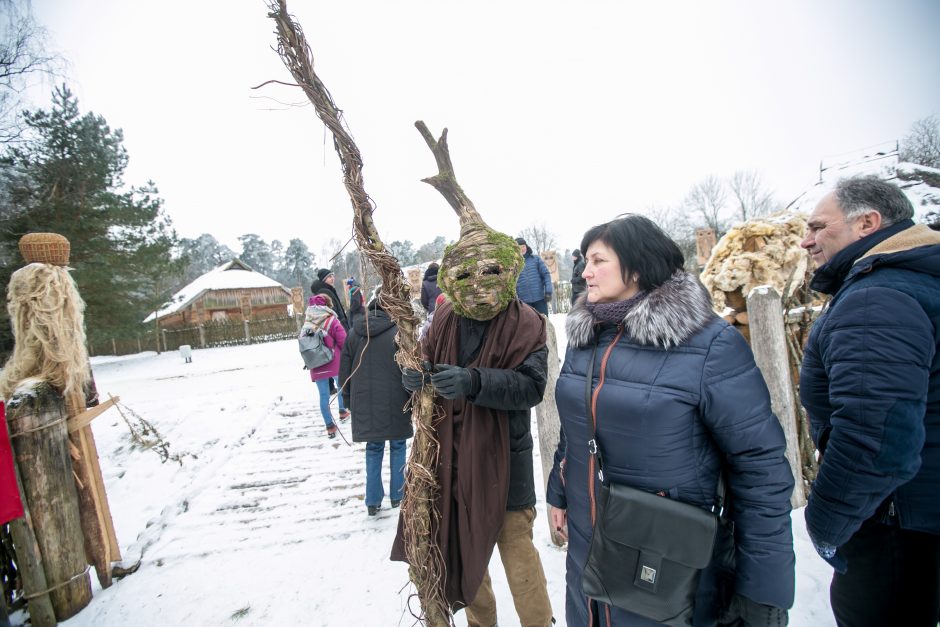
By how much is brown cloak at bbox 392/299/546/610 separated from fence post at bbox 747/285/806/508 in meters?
1.72

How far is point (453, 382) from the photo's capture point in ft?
6.01

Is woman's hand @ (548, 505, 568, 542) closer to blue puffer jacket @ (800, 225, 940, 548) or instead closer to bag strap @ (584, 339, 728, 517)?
bag strap @ (584, 339, 728, 517)

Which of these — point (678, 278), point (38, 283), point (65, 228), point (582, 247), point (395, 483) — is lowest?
point (395, 483)

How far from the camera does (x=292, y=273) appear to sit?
62219mm

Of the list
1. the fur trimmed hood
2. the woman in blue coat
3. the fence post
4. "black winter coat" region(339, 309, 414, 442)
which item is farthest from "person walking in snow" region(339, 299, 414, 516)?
the fence post

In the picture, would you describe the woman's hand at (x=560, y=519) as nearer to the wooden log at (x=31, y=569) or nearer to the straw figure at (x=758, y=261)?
the straw figure at (x=758, y=261)

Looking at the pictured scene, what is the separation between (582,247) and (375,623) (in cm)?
263

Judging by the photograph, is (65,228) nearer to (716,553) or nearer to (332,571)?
(332,571)

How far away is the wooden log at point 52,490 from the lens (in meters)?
2.64

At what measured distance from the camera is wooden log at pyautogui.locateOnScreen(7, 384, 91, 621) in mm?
2637

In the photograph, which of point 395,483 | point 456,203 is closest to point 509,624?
point 395,483

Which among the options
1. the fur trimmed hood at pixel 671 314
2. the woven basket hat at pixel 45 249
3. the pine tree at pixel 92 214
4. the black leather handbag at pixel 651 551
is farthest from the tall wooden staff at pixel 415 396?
the pine tree at pixel 92 214

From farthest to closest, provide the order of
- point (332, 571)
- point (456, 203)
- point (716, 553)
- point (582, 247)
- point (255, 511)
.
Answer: point (255, 511), point (332, 571), point (456, 203), point (582, 247), point (716, 553)

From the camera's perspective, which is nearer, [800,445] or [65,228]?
[800,445]
